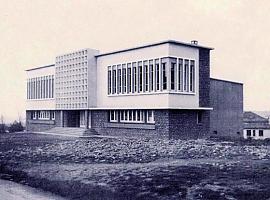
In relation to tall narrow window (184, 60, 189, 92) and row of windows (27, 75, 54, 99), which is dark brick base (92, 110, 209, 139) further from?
row of windows (27, 75, 54, 99)

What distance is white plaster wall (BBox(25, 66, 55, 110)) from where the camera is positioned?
3903 centimetres

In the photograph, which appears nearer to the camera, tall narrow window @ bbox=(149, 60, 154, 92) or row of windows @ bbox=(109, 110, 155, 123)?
tall narrow window @ bbox=(149, 60, 154, 92)

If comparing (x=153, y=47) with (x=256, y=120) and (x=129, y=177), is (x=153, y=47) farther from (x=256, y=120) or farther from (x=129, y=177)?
(x=256, y=120)

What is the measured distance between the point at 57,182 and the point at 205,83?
61.9 feet

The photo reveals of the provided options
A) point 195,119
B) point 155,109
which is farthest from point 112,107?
point 195,119

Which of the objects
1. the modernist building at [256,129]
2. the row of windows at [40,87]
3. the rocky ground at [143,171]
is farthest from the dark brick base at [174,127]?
the modernist building at [256,129]

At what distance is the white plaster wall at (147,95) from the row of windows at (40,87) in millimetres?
9428

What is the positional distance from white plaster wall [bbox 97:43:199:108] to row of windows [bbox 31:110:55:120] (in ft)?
31.6

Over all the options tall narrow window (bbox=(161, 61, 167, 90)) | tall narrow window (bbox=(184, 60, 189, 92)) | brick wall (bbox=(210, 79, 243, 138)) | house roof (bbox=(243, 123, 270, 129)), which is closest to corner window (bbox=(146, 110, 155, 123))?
tall narrow window (bbox=(161, 61, 167, 90))

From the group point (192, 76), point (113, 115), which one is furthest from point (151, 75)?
point (113, 115)

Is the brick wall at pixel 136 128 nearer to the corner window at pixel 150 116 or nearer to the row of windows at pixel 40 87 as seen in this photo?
the corner window at pixel 150 116

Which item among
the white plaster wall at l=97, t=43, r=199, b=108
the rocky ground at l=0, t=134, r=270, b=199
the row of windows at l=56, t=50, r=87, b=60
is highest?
the row of windows at l=56, t=50, r=87, b=60

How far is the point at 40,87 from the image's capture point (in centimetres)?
4153

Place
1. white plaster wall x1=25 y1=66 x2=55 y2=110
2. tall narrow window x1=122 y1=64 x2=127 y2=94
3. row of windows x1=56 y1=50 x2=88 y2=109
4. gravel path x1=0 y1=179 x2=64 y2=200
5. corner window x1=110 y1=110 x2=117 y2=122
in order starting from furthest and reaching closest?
white plaster wall x1=25 y1=66 x2=55 y2=110
row of windows x1=56 y1=50 x2=88 y2=109
corner window x1=110 y1=110 x2=117 y2=122
tall narrow window x1=122 y1=64 x2=127 y2=94
gravel path x1=0 y1=179 x2=64 y2=200
